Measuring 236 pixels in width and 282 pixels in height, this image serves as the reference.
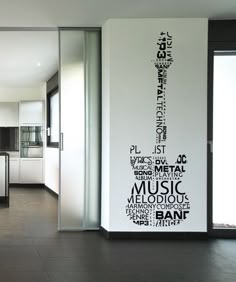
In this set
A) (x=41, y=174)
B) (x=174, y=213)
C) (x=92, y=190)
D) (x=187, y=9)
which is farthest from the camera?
(x=41, y=174)

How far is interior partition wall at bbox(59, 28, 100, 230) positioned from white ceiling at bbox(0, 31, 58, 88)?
1.85 ft

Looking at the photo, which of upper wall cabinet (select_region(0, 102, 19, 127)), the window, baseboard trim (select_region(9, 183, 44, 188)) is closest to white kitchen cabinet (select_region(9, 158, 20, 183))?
baseboard trim (select_region(9, 183, 44, 188))

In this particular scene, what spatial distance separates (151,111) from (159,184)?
36.1 inches

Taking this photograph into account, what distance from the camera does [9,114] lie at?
1106cm

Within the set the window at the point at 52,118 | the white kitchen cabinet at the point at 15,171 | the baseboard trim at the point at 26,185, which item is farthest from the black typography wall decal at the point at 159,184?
the white kitchen cabinet at the point at 15,171

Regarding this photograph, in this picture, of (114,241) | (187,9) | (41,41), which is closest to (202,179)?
(114,241)

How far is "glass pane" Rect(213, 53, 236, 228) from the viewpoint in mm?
5203

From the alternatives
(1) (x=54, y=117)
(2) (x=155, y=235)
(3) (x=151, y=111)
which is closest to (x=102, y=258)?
(2) (x=155, y=235)

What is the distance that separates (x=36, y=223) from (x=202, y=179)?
255 cm

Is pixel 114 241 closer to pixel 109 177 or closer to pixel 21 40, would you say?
pixel 109 177

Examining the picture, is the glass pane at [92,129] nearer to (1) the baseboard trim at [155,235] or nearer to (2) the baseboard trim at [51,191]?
(1) the baseboard trim at [155,235]

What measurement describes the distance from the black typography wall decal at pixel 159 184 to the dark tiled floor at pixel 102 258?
31cm

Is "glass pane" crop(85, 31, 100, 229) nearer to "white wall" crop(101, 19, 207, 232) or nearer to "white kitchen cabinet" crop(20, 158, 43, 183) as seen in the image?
"white wall" crop(101, 19, 207, 232)

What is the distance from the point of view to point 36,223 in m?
5.98
